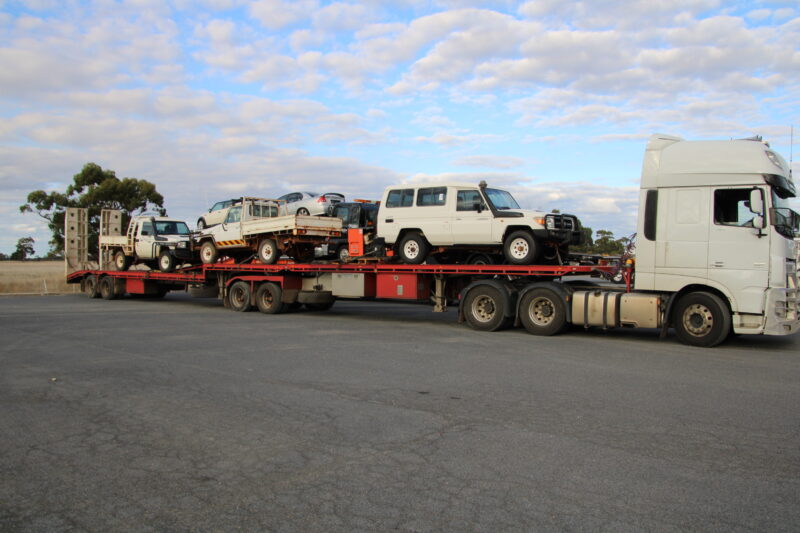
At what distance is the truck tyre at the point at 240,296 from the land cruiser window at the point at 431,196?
21.2ft

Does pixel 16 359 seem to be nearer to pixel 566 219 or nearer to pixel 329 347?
pixel 329 347

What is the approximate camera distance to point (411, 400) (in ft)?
22.7

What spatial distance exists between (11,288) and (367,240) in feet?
68.6

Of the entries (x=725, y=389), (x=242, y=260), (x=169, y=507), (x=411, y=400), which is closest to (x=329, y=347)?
(x=411, y=400)

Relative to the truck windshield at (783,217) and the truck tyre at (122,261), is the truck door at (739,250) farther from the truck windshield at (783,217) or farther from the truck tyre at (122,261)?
the truck tyre at (122,261)

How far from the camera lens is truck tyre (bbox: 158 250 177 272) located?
21703 millimetres

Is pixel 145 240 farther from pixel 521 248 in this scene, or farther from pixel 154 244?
pixel 521 248

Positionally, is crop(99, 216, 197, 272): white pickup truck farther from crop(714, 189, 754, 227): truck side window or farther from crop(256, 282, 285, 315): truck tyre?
crop(714, 189, 754, 227): truck side window

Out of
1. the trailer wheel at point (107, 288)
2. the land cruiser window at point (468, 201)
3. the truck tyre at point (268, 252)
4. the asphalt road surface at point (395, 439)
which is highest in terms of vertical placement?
the land cruiser window at point (468, 201)

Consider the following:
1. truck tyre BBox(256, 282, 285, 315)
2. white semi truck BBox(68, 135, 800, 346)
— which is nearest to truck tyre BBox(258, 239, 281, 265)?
truck tyre BBox(256, 282, 285, 315)

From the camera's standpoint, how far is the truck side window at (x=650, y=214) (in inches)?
462

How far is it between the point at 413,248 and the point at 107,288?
46.1 feet

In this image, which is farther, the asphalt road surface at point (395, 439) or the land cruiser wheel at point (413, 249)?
the land cruiser wheel at point (413, 249)

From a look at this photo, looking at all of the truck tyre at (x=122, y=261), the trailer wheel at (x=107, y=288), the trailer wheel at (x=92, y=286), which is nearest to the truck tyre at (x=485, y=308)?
the trailer wheel at (x=107, y=288)
